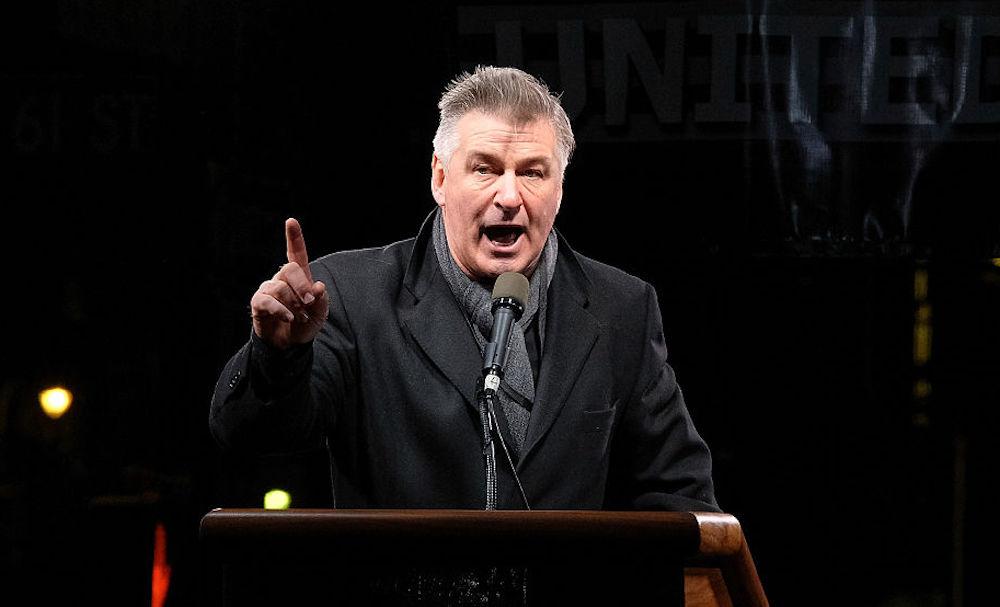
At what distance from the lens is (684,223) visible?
3518 millimetres

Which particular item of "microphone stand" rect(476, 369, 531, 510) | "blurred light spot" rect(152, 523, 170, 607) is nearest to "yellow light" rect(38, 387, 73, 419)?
"blurred light spot" rect(152, 523, 170, 607)

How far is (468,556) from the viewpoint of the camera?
3.64 ft

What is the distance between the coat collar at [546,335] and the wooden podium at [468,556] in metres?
0.74

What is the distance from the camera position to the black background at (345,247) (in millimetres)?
3484

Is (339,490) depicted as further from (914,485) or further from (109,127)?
(914,485)

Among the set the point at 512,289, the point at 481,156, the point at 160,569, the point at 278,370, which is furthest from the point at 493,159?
the point at 160,569

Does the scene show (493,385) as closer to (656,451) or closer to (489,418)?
(489,418)

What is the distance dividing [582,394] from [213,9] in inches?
80.9

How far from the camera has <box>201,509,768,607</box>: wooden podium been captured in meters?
1.10

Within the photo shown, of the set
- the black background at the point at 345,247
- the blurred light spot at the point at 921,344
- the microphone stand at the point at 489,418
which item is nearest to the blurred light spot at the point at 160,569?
the black background at the point at 345,247

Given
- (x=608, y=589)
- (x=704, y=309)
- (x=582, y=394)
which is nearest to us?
(x=608, y=589)

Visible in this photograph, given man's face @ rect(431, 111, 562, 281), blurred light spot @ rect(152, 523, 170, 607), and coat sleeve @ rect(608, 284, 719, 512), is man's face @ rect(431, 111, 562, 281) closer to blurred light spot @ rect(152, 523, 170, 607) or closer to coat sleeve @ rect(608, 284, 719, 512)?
coat sleeve @ rect(608, 284, 719, 512)

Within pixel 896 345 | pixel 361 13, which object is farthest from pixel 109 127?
pixel 896 345

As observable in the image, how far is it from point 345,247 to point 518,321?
1.59m
